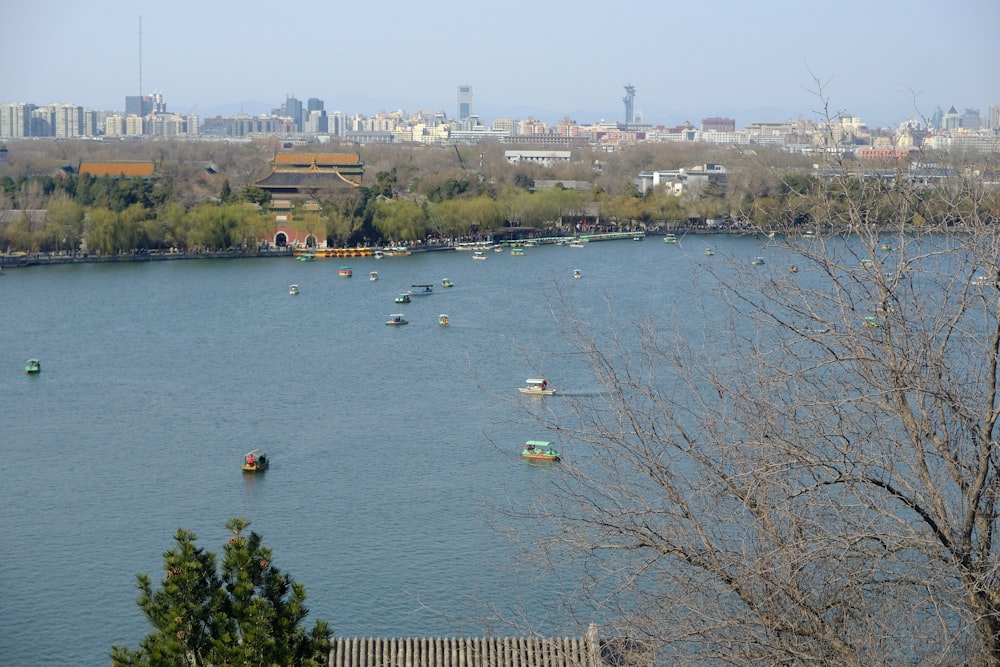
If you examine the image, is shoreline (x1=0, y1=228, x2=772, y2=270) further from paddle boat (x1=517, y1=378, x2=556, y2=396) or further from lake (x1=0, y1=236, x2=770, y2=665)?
paddle boat (x1=517, y1=378, x2=556, y2=396)

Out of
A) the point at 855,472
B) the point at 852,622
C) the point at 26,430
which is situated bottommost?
the point at 26,430

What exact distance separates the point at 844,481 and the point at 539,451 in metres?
5.04

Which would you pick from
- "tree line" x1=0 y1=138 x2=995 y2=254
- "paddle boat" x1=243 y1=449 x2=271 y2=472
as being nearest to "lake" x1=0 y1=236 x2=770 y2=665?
"paddle boat" x1=243 y1=449 x2=271 y2=472

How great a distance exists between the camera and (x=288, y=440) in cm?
707

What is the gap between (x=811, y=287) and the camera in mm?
1608

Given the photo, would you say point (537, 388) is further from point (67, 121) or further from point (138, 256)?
point (67, 121)

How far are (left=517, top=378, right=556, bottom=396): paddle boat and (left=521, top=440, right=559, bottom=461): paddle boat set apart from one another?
917mm

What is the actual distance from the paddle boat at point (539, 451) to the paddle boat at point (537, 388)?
92cm

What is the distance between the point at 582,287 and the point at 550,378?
16.7ft

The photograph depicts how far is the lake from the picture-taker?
4.50 meters

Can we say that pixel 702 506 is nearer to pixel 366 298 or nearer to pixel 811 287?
pixel 811 287

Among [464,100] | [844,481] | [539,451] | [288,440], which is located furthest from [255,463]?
[464,100]

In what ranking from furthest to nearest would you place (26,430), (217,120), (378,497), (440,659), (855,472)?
(217,120)
(26,430)
(378,497)
(440,659)
(855,472)

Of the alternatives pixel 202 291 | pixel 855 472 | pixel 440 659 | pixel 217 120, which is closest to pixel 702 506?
pixel 855 472
